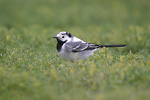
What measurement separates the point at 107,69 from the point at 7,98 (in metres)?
2.24

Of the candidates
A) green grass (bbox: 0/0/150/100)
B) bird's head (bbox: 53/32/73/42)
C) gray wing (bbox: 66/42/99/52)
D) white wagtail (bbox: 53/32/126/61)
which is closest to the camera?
green grass (bbox: 0/0/150/100)

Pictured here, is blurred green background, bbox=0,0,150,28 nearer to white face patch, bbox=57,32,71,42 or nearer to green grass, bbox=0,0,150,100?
green grass, bbox=0,0,150,100

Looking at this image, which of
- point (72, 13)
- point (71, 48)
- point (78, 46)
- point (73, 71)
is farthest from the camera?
point (72, 13)

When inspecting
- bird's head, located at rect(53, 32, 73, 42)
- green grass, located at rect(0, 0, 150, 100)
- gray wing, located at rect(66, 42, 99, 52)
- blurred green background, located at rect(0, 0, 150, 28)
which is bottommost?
green grass, located at rect(0, 0, 150, 100)

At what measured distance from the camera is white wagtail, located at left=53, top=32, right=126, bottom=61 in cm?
686

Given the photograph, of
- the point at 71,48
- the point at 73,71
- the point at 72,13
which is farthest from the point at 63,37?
the point at 72,13

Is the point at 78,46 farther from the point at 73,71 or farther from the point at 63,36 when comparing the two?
the point at 73,71

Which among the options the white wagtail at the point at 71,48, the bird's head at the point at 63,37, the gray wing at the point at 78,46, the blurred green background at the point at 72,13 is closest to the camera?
the white wagtail at the point at 71,48

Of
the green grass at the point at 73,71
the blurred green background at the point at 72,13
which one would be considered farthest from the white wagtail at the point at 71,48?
the blurred green background at the point at 72,13

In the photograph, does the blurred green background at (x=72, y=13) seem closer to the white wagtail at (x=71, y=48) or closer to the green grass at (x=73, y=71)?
the green grass at (x=73, y=71)

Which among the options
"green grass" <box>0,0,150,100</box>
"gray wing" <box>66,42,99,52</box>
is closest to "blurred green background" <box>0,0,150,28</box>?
"green grass" <box>0,0,150,100</box>

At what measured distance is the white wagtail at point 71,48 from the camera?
686 centimetres

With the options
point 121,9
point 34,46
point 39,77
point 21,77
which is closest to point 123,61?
point 39,77

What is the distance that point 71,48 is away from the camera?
6961 mm
